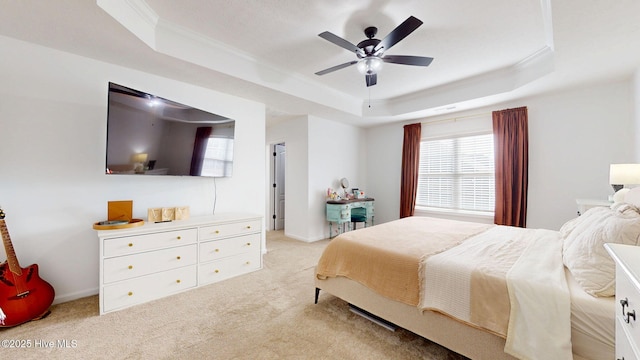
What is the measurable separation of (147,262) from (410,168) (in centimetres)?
451

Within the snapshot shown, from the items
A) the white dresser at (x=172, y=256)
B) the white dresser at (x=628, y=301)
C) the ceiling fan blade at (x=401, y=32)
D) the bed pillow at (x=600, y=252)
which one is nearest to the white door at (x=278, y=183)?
the white dresser at (x=172, y=256)

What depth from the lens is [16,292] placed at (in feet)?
6.32

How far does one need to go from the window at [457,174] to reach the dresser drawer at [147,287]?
14.1ft

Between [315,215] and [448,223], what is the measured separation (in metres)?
2.46

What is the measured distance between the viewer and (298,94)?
11.6 ft

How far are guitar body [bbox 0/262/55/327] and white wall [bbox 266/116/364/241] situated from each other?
10.9 feet

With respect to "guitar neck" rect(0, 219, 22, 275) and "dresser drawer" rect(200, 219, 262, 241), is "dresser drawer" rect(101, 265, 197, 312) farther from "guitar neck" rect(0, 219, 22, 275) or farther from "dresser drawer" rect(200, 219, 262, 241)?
"guitar neck" rect(0, 219, 22, 275)

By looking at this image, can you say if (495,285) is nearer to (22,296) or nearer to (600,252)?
(600,252)

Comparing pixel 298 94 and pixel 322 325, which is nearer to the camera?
pixel 322 325

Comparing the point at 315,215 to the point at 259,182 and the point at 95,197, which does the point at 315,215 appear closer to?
the point at 259,182

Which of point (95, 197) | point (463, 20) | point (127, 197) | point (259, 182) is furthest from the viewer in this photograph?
point (259, 182)

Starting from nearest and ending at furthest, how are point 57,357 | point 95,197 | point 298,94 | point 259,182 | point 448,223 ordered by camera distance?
1. point 57,357
2. point 95,197
3. point 448,223
4. point 298,94
5. point 259,182

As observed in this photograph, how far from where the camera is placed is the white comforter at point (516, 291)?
1.17 metres

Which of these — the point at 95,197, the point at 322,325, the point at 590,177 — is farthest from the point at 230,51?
the point at 590,177
